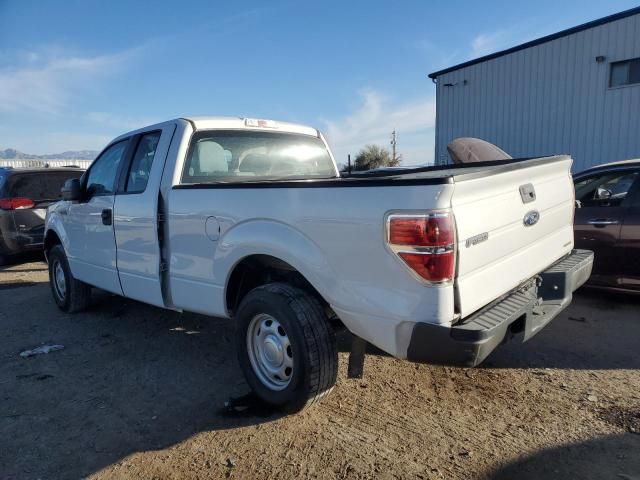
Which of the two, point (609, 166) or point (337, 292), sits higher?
point (609, 166)

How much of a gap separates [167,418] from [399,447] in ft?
5.04

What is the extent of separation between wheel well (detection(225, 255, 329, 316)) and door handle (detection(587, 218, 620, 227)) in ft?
11.5

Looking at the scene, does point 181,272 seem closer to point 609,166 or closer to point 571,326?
point 571,326

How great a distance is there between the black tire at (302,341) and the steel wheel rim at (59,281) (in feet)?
12.0

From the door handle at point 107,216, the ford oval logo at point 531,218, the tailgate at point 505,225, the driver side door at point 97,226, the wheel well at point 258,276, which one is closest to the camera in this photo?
the tailgate at point 505,225

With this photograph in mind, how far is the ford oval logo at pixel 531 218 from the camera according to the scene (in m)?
2.95

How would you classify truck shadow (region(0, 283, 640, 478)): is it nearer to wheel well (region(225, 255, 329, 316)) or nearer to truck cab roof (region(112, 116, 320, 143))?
wheel well (region(225, 255, 329, 316))

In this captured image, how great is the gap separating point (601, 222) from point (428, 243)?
12.0 feet

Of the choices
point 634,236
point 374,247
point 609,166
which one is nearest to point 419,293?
point 374,247

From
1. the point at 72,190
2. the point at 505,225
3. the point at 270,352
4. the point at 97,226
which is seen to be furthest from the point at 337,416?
the point at 72,190

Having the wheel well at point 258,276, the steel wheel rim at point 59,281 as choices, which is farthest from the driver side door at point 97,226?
the wheel well at point 258,276

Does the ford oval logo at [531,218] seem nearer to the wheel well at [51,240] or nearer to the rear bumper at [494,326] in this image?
the rear bumper at [494,326]

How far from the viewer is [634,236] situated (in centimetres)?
472

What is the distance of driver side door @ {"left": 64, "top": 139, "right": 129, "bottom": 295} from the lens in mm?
4480
